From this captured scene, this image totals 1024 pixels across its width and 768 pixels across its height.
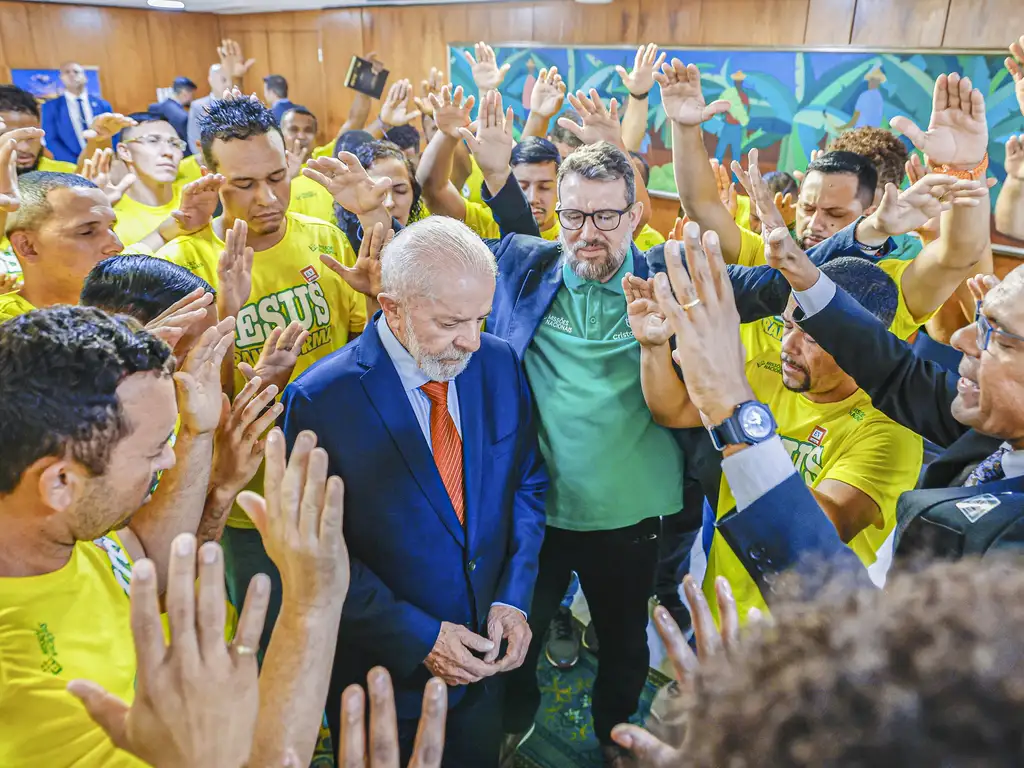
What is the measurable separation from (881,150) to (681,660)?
118 inches

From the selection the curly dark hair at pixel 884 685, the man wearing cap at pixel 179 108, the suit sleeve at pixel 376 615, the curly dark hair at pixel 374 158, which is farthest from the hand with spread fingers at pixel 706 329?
the man wearing cap at pixel 179 108

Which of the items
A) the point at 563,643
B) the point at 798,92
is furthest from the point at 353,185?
the point at 798,92

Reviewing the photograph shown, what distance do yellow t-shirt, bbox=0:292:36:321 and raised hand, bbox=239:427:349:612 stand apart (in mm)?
1499

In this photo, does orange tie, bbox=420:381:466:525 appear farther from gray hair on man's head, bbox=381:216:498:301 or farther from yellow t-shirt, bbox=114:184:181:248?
yellow t-shirt, bbox=114:184:181:248

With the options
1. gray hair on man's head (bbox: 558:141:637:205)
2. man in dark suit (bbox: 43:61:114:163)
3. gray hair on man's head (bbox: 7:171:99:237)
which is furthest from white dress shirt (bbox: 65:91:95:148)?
gray hair on man's head (bbox: 558:141:637:205)

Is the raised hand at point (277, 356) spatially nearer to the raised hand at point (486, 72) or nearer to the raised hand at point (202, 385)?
the raised hand at point (202, 385)

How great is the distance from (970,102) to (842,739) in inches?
95.4

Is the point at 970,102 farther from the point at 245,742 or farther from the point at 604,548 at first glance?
the point at 245,742

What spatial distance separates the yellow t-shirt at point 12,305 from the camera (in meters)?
1.98

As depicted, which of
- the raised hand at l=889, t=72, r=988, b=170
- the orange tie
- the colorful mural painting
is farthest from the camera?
the colorful mural painting

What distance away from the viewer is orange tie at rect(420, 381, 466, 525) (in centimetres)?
163

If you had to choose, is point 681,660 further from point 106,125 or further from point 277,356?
point 106,125

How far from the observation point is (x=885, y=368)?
4.99ft

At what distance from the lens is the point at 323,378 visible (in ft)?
5.20
